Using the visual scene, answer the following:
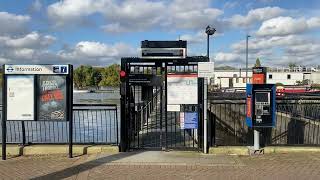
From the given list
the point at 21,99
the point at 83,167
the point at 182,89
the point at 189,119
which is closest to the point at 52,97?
the point at 21,99

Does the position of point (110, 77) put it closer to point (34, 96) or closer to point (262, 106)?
point (34, 96)

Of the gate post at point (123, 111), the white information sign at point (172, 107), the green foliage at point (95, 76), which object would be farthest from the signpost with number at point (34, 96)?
the green foliage at point (95, 76)

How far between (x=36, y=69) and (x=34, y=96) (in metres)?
0.59

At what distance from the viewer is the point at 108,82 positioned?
103 meters

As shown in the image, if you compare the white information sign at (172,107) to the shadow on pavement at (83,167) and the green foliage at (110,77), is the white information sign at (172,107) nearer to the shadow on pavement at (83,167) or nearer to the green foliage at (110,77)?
the shadow on pavement at (83,167)

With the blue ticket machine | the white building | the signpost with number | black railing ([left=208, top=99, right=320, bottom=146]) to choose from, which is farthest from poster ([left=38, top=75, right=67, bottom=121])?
the white building

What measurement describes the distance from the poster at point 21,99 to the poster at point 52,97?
188 millimetres

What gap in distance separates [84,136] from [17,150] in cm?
264

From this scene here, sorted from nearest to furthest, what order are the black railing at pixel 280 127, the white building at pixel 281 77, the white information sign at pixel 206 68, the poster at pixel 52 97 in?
the poster at pixel 52 97 < the white information sign at pixel 206 68 < the black railing at pixel 280 127 < the white building at pixel 281 77

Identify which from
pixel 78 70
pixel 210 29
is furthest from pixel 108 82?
pixel 210 29

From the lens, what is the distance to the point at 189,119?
10.6m

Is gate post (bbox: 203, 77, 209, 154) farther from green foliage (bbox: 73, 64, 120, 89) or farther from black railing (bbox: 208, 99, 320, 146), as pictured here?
green foliage (bbox: 73, 64, 120, 89)

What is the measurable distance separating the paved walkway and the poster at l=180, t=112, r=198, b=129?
0.61 m

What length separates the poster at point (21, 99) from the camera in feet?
33.0
